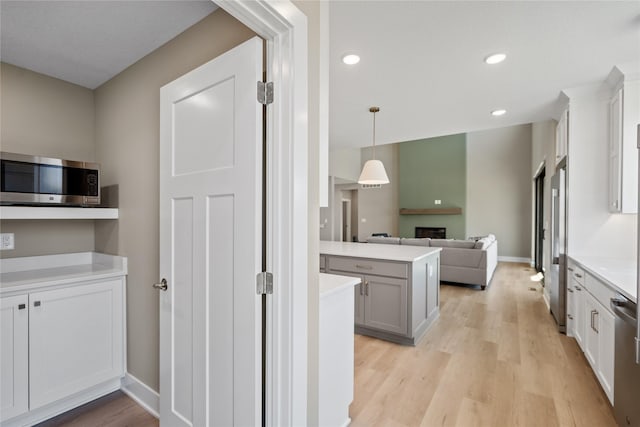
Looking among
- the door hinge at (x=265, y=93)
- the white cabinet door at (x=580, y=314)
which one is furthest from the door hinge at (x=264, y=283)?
the white cabinet door at (x=580, y=314)

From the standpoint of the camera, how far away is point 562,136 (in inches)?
139

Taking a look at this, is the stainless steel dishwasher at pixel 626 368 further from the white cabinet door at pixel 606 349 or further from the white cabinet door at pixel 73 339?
the white cabinet door at pixel 73 339

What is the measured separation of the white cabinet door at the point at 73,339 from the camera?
1.78m

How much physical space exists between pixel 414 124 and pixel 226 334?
398cm

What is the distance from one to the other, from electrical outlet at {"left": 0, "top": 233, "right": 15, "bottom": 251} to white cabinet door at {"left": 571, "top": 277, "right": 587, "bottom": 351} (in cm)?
434

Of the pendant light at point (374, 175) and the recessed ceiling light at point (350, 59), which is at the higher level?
the recessed ceiling light at point (350, 59)

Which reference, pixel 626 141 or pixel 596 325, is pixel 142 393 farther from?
pixel 626 141

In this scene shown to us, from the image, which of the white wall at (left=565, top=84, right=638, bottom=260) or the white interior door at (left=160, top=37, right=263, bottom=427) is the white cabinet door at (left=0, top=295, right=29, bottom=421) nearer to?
the white interior door at (left=160, top=37, right=263, bottom=427)

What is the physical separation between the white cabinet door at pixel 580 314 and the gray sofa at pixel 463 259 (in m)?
2.16

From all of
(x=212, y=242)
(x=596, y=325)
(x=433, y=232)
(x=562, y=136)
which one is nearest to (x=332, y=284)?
(x=212, y=242)

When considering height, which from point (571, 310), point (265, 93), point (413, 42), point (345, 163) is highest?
point (345, 163)

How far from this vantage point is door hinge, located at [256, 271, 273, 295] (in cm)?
122

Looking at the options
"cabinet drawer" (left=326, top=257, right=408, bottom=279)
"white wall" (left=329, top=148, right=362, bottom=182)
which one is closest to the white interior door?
"cabinet drawer" (left=326, top=257, right=408, bottom=279)

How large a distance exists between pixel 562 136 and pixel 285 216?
3.86 m
